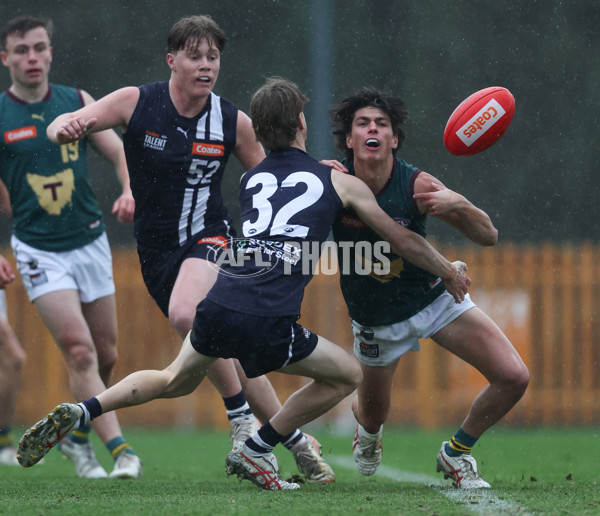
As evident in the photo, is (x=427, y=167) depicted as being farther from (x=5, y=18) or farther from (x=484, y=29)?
(x=5, y=18)

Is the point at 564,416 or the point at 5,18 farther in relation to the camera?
the point at 5,18

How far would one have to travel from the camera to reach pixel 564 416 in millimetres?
10766

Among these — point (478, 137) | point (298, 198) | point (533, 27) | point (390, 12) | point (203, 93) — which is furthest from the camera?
point (533, 27)

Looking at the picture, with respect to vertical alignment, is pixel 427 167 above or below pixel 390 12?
below

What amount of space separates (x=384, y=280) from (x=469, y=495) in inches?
44.8

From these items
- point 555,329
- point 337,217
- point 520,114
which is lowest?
point 555,329

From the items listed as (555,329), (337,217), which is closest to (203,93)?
(337,217)

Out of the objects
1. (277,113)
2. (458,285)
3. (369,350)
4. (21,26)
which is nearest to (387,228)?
(458,285)

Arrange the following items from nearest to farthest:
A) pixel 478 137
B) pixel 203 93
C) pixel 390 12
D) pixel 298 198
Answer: pixel 298 198 → pixel 478 137 → pixel 203 93 → pixel 390 12

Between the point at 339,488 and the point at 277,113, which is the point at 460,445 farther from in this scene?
the point at 277,113

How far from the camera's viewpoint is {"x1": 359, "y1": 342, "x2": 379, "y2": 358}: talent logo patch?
5.13 m

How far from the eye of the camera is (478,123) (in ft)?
15.8

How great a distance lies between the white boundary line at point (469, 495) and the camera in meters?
3.75

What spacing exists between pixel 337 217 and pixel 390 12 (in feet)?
26.0
